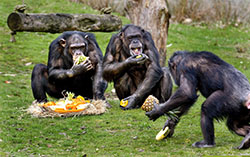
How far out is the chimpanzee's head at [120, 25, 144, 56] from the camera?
745 cm

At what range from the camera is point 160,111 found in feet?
17.2

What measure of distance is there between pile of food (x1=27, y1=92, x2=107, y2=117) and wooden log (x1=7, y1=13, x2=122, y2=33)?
11.6ft

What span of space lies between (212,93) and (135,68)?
3.06m

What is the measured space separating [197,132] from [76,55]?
2938mm

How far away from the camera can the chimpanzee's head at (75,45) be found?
783 centimetres

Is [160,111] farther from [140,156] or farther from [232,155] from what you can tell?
[232,155]

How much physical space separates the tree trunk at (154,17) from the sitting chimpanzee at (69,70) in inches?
70.1

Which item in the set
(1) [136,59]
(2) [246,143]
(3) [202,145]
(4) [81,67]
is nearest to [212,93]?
(3) [202,145]

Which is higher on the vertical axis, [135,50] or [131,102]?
[135,50]

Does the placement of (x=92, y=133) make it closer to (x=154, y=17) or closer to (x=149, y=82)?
(x=149, y=82)

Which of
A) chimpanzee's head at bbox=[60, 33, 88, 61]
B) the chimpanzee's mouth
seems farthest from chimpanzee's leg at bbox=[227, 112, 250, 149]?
chimpanzee's head at bbox=[60, 33, 88, 61]

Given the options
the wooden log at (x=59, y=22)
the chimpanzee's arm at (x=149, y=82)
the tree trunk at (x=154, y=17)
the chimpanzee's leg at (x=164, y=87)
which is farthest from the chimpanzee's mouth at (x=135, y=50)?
the wooden log at (x=59, y=22)

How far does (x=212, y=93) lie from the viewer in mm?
5043

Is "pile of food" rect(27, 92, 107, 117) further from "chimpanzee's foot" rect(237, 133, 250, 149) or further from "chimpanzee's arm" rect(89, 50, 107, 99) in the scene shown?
"chimpanzee's foot" rect(237, 133, 250, 149)
